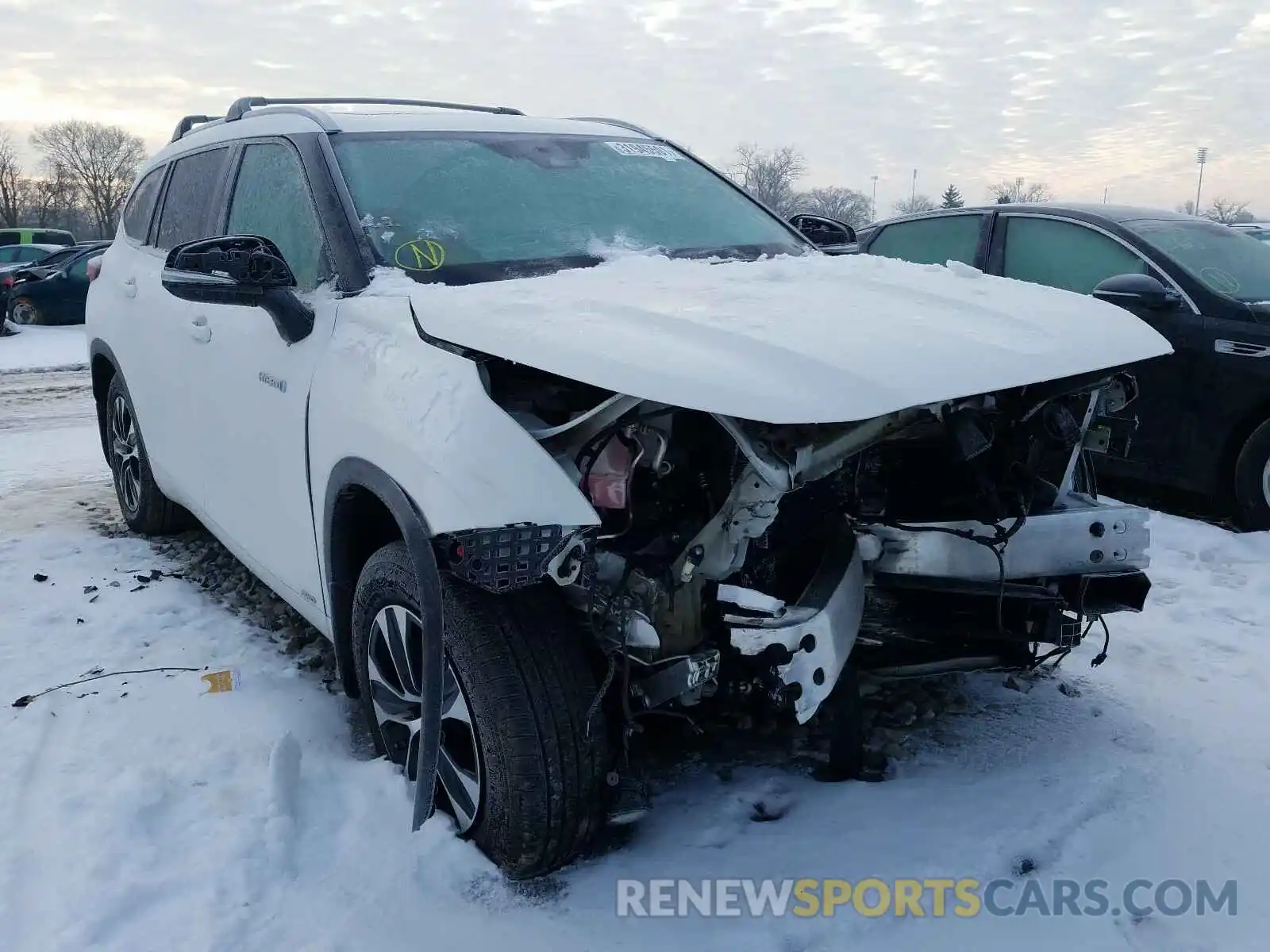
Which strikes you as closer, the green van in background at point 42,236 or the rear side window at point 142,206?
the rear side window at point 142,206

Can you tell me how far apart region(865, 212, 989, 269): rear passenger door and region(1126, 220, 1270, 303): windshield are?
871mm

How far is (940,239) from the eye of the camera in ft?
21.5

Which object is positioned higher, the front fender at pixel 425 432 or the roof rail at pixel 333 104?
the roof rail at pixel 333 104

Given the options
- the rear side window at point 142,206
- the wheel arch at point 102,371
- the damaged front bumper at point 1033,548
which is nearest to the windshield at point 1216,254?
the damaged front bumper at point 1033,548

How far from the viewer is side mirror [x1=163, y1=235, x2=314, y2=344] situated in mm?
2803

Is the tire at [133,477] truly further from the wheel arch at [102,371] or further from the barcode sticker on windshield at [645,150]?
the barcode sticker on windshield at [645,150]

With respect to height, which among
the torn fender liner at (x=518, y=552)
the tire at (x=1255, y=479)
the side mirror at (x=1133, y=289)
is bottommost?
the tire at (x=1255, y=479)

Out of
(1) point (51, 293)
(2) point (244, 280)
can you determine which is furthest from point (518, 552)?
(1) point (51, 293)

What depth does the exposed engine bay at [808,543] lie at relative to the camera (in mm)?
2215

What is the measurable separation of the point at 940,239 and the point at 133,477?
16.0 ft

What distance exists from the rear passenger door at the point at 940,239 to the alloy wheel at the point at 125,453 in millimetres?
4172

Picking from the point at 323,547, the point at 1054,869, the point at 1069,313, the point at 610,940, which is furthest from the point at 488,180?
the point at 1054,869

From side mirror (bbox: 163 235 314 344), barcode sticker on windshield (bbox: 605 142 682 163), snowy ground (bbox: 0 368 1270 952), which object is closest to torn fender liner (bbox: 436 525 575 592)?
snowy ground (bbox: 0 368 1270 952)

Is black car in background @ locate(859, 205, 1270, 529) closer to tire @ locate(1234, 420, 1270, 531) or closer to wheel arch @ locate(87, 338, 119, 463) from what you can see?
tire @ locate(1234, 420, 1270, 531)
